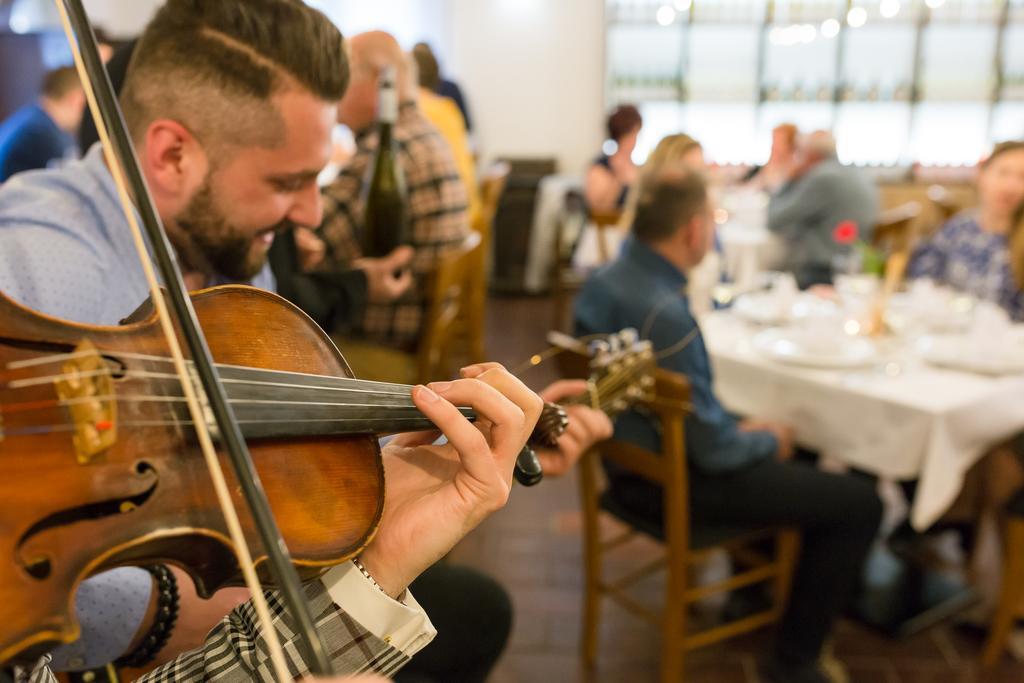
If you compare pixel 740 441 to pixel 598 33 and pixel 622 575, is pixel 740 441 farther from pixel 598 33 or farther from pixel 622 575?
pixel 598 33

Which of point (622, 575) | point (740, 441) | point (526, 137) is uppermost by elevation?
point (526, 137)

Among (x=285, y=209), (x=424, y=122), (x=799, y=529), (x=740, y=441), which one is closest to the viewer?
(x=285, y=209)

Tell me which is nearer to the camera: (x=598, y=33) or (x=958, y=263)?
(x=958, y=263)

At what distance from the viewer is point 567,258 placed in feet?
20.0

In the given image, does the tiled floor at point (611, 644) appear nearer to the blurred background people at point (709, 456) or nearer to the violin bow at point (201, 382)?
the blurred background people at point (709, 456)

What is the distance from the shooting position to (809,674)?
2119 mm

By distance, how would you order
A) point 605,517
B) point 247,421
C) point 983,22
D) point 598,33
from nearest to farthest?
point 247,421
point 605,517
point 983,22
point 598,33

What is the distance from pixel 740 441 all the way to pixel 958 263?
1.71 meters

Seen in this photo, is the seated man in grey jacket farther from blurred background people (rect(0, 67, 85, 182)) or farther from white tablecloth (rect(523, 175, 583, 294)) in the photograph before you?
blurred background people (rect(0, 67, 85, 182))

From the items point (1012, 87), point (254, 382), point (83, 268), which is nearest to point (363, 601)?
point (254, 382)

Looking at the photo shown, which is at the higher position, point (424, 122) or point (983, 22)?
point (983, 22)

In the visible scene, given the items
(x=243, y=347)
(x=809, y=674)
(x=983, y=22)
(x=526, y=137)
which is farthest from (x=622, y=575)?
(x=983, y=22)

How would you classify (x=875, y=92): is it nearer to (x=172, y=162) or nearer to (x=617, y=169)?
(x=617, y=169)

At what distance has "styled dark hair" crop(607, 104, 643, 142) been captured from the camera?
520 cm
